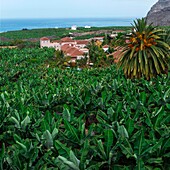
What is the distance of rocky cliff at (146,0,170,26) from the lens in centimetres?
9507

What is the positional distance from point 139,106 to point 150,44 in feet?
21.8

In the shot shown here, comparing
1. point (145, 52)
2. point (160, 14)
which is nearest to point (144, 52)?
point (145, 52)

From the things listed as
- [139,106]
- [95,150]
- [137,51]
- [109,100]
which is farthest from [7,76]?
[95,150]

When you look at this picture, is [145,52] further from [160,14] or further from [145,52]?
[160,14]

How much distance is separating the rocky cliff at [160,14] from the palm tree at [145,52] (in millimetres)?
84777

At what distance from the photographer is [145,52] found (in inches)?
547

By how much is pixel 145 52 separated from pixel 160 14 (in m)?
92.5

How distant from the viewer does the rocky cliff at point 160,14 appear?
95069mm

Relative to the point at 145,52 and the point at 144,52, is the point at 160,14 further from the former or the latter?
the point at 144,52

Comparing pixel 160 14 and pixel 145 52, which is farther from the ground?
pixel 160 14

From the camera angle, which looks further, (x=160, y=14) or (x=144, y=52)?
(x=160, y=14)

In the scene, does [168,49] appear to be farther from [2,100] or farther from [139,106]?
[2,100]

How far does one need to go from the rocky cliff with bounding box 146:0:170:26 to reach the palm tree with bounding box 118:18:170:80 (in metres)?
84.8

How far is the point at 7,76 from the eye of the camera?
2417 centimetres
